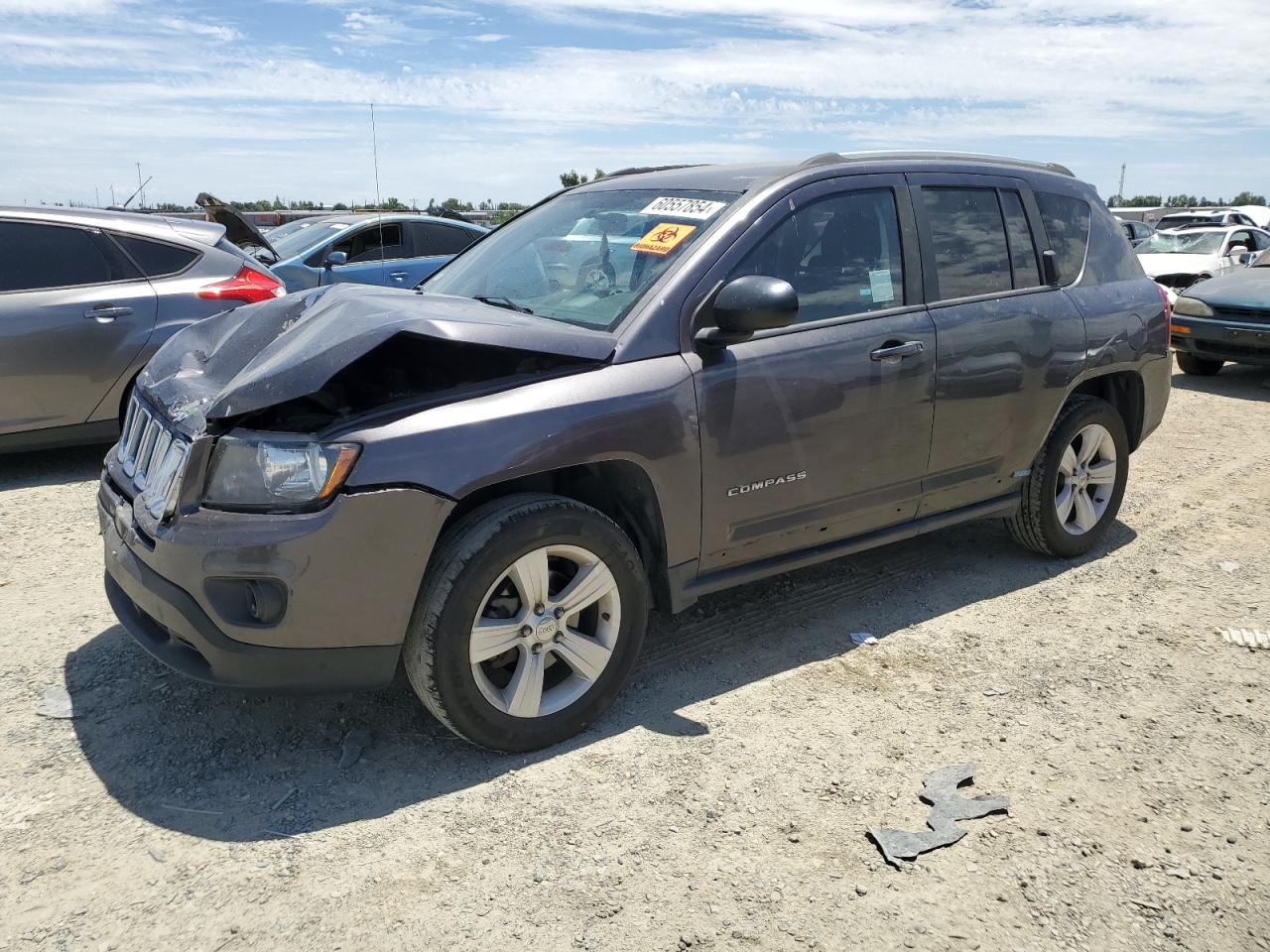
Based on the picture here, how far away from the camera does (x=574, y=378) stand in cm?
330

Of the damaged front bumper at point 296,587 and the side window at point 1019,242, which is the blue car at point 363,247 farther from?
the damaged front bumper at point 296,587

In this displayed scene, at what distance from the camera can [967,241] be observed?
4441 mm

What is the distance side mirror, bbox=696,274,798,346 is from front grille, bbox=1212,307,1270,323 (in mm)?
8649

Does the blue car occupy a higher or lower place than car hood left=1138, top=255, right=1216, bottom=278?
higher

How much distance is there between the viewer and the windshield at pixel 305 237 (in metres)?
11.2

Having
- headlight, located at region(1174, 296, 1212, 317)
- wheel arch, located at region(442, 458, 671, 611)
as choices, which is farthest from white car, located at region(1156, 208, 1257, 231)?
wheel arch, located at region(442, 458, 671, 611)

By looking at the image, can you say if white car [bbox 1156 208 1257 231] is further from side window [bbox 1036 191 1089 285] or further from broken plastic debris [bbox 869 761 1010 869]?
broken plastic debris [bbox 869 761 1010 869]

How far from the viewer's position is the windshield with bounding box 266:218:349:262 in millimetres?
11250

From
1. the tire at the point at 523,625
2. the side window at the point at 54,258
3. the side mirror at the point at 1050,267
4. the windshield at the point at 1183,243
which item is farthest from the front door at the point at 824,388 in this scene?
the windshield at the point at 1183,243

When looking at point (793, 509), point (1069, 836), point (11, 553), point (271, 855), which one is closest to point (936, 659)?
point (793, 509)

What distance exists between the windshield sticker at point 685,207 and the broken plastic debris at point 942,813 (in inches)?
81.7

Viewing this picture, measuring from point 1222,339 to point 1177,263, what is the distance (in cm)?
491

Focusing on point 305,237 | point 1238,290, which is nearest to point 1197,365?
point 1238,290

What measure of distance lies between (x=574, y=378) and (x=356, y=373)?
2.20ft
